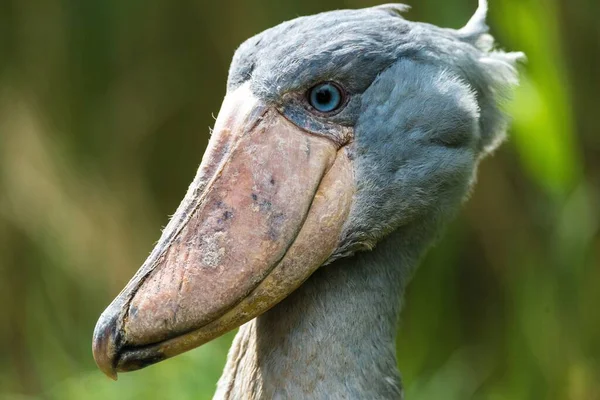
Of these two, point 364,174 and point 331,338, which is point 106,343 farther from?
point 364,174

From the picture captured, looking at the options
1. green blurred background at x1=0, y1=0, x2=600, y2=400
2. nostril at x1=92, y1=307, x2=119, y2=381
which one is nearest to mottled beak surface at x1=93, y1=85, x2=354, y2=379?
nostril at x1=92, y1=307, x2=119, y2=381

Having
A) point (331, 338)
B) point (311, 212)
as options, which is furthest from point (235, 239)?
point (331, 338)

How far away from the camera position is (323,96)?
1.62m

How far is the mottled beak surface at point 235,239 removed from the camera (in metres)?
1.51

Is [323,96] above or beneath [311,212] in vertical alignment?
above

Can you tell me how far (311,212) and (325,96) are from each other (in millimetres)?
188

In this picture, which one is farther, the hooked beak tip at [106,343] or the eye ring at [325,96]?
the eye ring at [325,96]

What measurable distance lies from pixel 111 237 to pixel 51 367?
64 centimetres

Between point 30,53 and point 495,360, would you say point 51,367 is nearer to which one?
point 30,53

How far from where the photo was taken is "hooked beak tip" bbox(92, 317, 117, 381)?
150 centimetres

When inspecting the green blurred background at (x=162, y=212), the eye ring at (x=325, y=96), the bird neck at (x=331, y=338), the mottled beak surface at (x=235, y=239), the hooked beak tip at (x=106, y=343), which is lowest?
the green blurred background at (x=162, y=212)

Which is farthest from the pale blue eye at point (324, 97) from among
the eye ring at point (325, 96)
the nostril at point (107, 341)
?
the nostril at point (107, 341)

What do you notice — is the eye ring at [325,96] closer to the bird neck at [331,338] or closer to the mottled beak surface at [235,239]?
the mottled beak surface at [235,239]

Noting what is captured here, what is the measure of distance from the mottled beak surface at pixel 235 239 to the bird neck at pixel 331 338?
0.09 m
